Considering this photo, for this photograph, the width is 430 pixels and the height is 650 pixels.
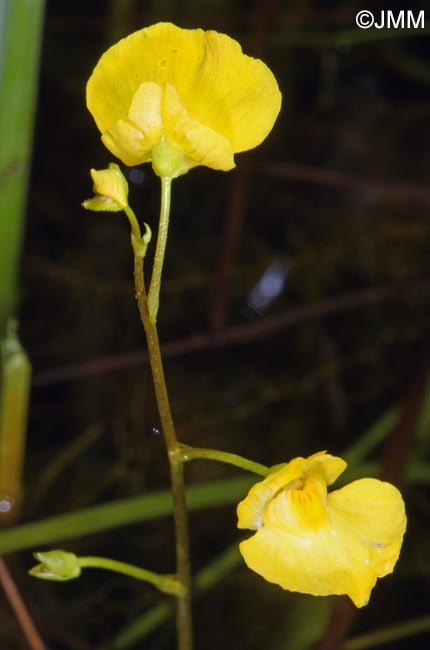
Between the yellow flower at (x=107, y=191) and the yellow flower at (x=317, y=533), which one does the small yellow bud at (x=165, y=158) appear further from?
the yellow flower at (x=317, y=533)

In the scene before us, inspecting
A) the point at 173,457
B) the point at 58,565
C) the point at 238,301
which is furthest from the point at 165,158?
the point at 238,301

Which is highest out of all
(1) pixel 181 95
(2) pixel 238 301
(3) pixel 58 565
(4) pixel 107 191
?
(2) pixel 238 301

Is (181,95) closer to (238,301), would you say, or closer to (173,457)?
(173,457)

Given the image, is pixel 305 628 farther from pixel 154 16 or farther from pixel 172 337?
pixel 154 16

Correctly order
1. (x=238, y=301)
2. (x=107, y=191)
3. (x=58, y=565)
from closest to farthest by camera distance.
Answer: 1. (x=107, y=191)
2. (x=58, y=565)
3. (x=238, y=301)

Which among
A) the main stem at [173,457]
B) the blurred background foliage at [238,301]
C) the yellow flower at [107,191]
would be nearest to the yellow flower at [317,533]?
the main stem at [173,457]

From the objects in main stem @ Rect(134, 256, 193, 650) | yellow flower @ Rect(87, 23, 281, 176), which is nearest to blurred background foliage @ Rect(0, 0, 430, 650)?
main stem @ Rect(134, 256, 193, 650)
